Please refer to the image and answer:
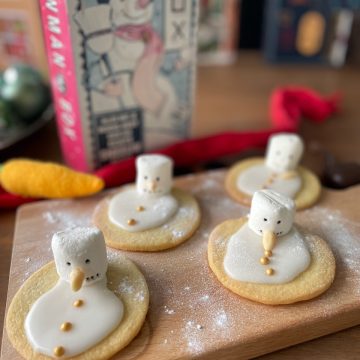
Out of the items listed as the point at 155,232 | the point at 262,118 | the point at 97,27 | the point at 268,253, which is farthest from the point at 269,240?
the point at 262,118

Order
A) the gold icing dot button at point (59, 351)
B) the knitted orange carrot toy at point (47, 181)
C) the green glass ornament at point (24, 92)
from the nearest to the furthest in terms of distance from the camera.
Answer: the gold icing dot button at point (59, 351), the knitted orange carrot toy at point (47, 181), the green glass ornament at point (24, 92)

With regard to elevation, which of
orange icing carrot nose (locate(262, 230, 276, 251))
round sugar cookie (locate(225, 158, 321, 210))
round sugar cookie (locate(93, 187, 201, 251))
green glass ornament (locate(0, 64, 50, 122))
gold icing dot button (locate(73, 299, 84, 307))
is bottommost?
gold icing dot button (locate(73, 299, 84, 307))

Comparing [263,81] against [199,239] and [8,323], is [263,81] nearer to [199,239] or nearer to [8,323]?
[199,239]

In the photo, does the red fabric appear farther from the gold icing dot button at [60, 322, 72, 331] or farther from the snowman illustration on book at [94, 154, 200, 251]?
the gold icing dot button at [60, 322, 72, 331]

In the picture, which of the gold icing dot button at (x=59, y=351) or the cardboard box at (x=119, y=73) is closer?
the gold icing dot button at (x=59, y=351)

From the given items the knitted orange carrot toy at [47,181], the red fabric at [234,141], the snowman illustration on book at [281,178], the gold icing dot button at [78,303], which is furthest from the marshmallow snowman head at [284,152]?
the gold icing dot button at [78,303]

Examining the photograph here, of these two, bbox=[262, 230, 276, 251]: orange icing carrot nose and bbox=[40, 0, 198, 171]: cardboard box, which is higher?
bbox=[40, 0, 198, 171]: cardboard box

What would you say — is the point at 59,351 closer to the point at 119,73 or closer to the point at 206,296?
the point at 206,296

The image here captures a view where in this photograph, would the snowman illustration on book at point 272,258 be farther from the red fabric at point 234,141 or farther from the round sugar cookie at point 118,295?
the red fabric at point 234,141

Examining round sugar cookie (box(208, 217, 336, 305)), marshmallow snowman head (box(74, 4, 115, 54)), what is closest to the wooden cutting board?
round sugar cookie (box(208, 217, 336, 305))
